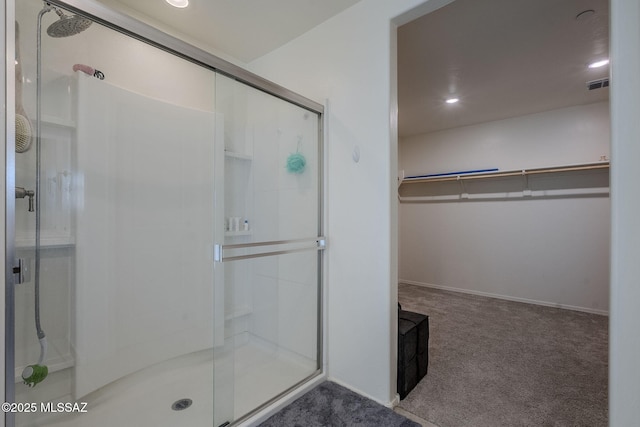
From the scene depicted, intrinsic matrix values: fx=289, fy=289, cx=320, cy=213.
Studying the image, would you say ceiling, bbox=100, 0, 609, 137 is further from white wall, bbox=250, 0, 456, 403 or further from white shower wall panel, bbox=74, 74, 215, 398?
white shower wall panel, bbox=74, 74, 215, 398

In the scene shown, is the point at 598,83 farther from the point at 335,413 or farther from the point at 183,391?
the point at 183,391

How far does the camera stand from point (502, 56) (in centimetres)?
252

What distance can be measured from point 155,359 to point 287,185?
1.56 metres

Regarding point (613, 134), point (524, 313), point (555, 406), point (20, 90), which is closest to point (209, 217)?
point (20, 90)

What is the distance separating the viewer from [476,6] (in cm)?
193

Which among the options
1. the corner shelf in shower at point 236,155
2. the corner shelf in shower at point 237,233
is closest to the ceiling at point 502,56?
the corner shelf in shower at point 236,155

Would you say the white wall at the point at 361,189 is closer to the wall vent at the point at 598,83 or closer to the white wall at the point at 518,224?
the wall vent at the point at 598,83

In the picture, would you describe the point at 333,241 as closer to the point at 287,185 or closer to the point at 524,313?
the point at 287,185

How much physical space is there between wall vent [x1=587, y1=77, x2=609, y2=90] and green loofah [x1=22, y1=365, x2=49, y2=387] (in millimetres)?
4855

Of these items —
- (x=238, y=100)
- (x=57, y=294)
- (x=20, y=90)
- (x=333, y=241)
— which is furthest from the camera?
(x=333, y=241)

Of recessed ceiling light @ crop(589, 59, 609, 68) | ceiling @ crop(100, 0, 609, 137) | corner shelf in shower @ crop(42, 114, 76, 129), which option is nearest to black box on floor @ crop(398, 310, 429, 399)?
ceiling @ crop(100, 0, 609, 137)

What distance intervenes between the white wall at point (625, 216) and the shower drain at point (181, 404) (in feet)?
6.92

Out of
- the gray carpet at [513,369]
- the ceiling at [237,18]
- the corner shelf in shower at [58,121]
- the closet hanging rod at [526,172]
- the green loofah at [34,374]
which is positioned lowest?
the gray carpet at [513,369]

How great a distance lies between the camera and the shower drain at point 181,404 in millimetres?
1743
